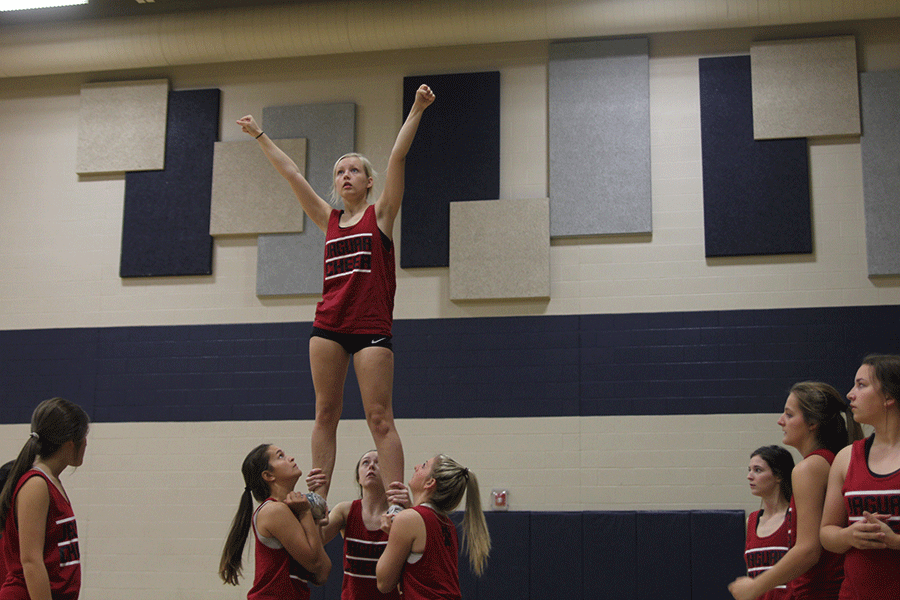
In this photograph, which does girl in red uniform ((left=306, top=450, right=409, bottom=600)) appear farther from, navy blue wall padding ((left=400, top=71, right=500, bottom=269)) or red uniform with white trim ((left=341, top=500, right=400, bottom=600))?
navy blue wall padding ((left=400, top=71, right=500, bottom=269))

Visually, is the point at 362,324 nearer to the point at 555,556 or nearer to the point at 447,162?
the point at 555,556

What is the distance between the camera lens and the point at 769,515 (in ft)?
12.6

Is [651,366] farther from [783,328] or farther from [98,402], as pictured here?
[98,402]

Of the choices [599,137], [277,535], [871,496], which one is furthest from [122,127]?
[871,496]

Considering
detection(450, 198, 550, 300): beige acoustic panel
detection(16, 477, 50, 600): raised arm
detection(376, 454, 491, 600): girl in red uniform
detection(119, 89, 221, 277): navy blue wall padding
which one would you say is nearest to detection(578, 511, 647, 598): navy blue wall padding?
detection(450, 198, 550, 300): beige acoustic panel

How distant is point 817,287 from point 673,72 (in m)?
2.15

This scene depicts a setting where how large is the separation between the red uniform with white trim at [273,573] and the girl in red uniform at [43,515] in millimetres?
665

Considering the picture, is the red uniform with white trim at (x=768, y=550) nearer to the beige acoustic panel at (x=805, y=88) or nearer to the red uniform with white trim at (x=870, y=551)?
the red uniform with white trim at (x=870, y=551)

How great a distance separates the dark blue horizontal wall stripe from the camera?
6.60m

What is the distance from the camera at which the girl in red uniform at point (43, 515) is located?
119 inches

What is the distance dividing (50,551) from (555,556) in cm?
414

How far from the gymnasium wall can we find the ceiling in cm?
53

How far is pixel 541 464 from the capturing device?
6.73 m

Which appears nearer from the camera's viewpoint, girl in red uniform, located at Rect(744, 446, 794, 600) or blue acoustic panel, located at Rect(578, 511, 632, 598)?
girl in red uniform, located at Rect(744, 446, 794, 600)
